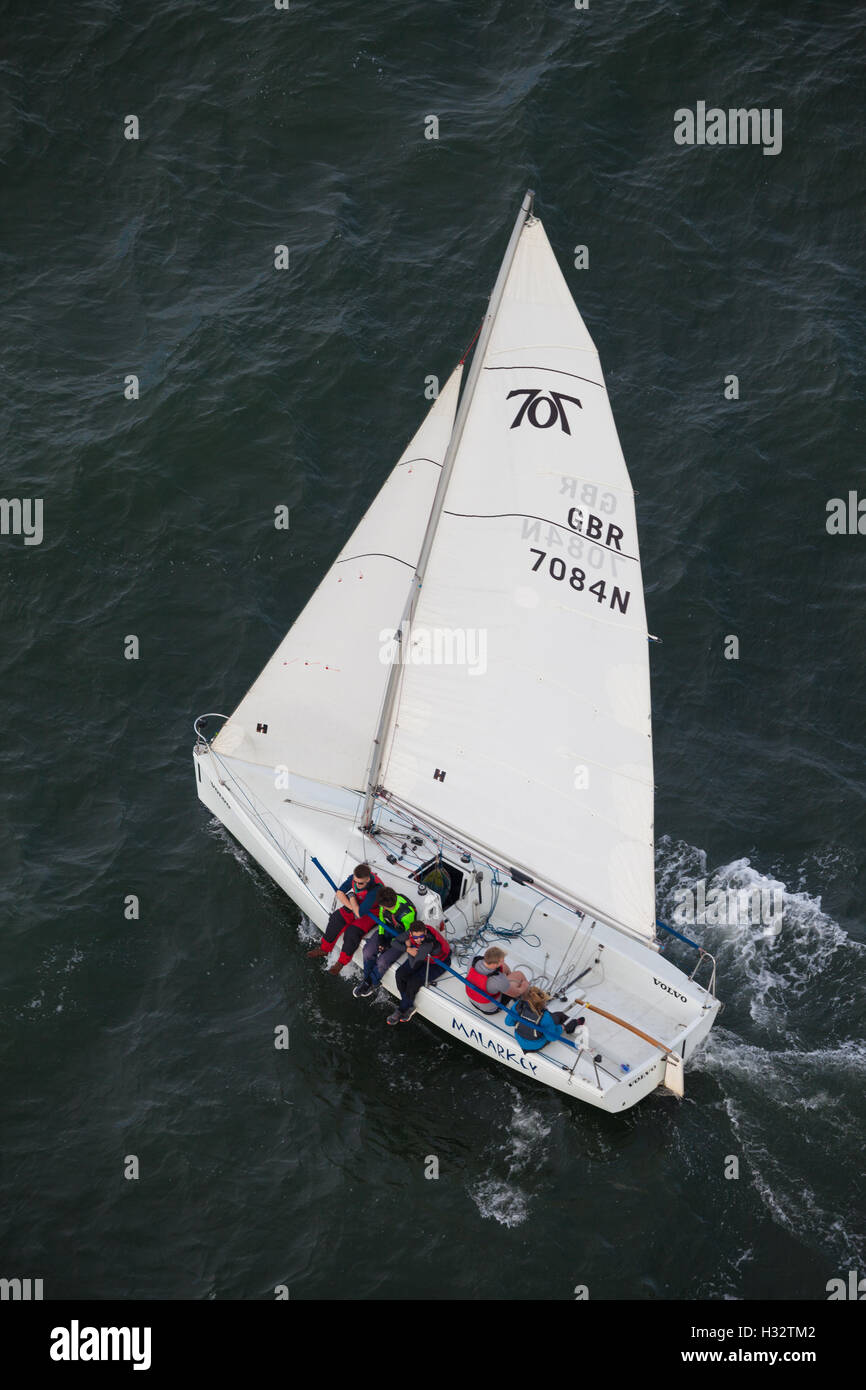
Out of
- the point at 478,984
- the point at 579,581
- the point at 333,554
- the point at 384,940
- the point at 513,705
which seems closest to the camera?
the point at 579,581

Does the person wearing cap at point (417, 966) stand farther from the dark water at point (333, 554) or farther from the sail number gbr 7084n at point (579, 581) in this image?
the sail number gbr 7084n at point (579, 581)

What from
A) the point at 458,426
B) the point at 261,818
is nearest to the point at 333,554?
the point at 261,818

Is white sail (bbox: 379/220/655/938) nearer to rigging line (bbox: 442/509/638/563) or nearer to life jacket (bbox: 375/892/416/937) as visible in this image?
rigging line (bbox: 442/509/638/563)

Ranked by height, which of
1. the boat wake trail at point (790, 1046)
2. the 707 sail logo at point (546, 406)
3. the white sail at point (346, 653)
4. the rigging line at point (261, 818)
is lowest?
the boat wake trail at point (790, 1046)

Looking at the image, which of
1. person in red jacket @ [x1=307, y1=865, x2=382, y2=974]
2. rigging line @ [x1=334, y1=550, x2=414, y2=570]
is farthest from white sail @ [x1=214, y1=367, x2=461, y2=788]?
person in red jacket @ [x1=307, y1=865, x2=382, y2=974]

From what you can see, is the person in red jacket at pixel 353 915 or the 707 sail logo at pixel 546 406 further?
the person in red jacket at pixel 353 915

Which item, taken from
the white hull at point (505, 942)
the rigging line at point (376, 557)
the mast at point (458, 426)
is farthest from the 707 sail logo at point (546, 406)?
the white hull at point (505, 942)

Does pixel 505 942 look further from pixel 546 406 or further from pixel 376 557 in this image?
pixel 546 406
